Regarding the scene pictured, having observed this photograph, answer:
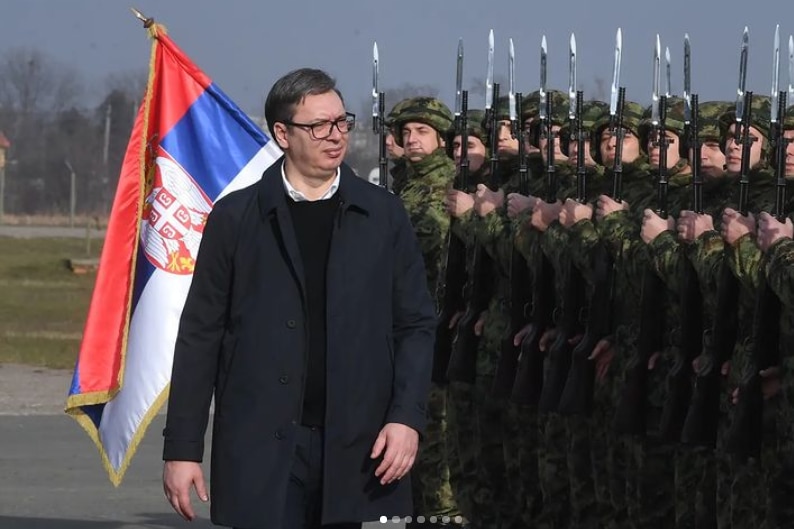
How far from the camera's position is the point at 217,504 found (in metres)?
5.12

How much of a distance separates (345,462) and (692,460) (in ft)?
7.47

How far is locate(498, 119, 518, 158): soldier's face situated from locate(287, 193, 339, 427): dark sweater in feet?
12.2

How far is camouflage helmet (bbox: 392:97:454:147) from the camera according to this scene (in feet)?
29.6

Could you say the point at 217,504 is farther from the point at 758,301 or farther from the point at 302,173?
the point at 758,301

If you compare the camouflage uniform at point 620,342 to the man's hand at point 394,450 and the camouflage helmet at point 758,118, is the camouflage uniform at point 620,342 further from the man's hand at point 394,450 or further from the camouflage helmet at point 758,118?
the man's hand at point 394,450

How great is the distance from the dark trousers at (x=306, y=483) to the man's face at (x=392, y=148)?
4176mm

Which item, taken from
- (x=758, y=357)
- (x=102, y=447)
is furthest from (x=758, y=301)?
(x=102, y=447)

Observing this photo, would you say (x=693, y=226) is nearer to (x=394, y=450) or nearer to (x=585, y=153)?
(x=585, y=153)

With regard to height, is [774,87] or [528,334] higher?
[774,87]

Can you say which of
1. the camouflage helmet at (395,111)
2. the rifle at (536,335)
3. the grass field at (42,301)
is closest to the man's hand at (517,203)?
the rifle at (536,335)

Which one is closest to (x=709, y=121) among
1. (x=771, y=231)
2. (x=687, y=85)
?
(x=687, y=85)

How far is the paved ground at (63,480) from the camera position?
9688 mm

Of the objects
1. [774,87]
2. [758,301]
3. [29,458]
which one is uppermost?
[774,87]

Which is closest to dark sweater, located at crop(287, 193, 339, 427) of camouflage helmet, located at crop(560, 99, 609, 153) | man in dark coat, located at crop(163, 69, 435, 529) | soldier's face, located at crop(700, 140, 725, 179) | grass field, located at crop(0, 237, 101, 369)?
man in dark coat, located at crop(163, 69, 435, 529)
